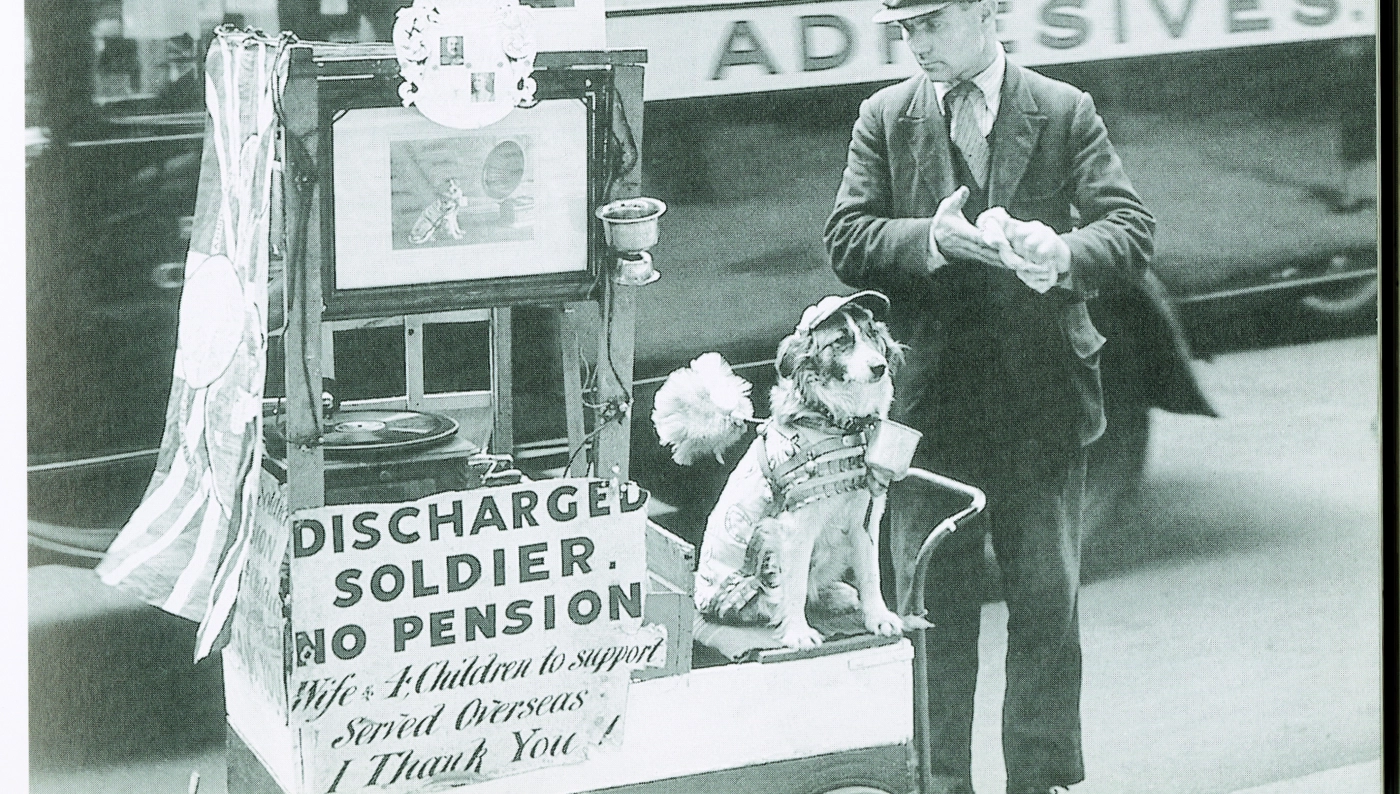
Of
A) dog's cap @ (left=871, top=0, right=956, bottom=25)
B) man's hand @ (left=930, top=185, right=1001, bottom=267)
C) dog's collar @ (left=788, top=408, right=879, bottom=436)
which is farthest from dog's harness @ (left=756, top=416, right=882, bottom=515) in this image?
dog's cap @ (left=871, top=0, right=956, bottom=25)

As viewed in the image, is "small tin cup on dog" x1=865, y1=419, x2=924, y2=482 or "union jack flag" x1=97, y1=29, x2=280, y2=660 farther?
"small tin cup on dog" x1=865, y1=419, x2=924, y2=482

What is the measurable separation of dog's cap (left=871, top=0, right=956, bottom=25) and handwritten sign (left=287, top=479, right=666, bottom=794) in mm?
958

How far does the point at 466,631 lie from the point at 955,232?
3.66 feet

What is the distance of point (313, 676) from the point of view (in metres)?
2.40

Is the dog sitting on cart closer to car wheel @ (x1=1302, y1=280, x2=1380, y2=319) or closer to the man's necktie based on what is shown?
the man's necktie

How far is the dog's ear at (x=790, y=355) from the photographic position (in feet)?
8.54

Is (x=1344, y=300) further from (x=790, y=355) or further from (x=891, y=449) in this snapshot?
(x=790, y=355)

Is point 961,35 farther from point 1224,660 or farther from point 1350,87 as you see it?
point 1224,660

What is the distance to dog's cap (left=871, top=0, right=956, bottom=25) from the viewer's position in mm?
2623

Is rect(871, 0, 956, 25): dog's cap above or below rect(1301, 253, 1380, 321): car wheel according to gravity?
above

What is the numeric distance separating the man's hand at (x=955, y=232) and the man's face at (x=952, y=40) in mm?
217

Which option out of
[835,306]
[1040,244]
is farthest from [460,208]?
[1040,244]

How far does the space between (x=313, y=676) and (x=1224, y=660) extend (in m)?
1.74

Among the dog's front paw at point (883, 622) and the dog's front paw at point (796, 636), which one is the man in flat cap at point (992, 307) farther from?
the dog's front paw at point (796, 636)
